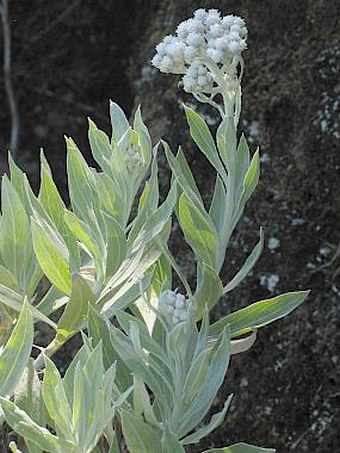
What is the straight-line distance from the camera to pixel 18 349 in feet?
2.51

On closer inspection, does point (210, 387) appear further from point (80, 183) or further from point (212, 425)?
point (80, 183)

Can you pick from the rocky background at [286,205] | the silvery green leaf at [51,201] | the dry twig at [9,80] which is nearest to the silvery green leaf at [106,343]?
the silvery green leaf at [51,201]

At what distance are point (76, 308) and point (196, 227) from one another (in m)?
0.11

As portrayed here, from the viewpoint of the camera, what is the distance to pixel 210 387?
796mm

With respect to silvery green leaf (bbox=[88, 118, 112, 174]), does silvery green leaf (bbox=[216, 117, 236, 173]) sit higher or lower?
higher

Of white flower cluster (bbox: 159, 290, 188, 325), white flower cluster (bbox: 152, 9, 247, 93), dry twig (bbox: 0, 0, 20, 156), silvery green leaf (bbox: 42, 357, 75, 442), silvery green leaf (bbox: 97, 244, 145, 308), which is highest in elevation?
white flower cluster (bbox: 152, 9, 247, 93)

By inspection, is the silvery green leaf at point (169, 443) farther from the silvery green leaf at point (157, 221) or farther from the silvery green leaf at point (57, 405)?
the silvery green leaf at point (157, 221)

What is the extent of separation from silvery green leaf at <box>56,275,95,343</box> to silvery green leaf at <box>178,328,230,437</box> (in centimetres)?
11

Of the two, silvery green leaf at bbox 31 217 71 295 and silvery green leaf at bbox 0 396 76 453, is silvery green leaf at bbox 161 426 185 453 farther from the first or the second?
silvery green leaf at bbox 31 217 71 295

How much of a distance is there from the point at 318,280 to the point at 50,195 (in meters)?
0.56

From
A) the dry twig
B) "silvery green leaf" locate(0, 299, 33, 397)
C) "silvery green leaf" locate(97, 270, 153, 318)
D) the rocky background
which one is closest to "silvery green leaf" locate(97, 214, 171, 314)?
"silvery green leaf" locate(97, 270, 153, 318)

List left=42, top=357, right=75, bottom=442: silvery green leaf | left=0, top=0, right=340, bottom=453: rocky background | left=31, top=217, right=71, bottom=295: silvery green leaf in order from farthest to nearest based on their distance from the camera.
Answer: left=0, top=0, right=340, bottom=453: rocky background < left=31, top=217, right=71, bottom=295: silvery green leaf < left=42, top=357, right=75, bottom=442: silvery green leaf

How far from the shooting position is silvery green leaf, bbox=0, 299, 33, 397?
30.0 inches

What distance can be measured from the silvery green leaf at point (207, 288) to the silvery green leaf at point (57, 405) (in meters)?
0.15
